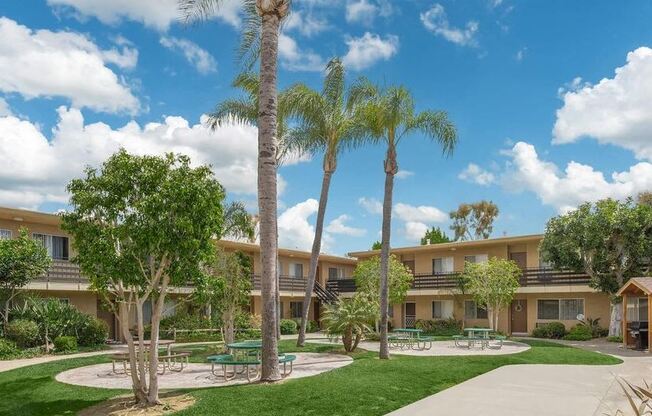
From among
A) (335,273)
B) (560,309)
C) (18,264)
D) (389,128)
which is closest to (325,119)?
(389,128)

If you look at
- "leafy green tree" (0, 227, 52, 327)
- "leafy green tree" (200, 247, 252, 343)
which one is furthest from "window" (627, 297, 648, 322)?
"leafy green tree" (0, 227, 52, 327)

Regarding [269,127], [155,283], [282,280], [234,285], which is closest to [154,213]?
[155,283]

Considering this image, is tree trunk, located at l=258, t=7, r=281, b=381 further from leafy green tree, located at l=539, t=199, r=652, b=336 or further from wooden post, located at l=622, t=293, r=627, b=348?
leafy green tree, located at l=539, t=199, r=652, b=336

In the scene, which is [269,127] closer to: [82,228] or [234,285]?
[82,228]

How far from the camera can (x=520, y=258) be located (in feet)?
123

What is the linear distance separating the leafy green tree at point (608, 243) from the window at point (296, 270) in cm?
1814

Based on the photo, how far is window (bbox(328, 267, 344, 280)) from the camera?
45.9 metres

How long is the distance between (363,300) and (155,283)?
36.5 ft

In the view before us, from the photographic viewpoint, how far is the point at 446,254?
40781 millimetres

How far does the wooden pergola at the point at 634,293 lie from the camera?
80.0 ft

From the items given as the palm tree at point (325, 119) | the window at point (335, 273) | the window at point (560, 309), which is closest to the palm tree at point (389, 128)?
the palm tree at point (325, 119)

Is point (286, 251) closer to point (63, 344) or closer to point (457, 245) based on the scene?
point (457, 245)

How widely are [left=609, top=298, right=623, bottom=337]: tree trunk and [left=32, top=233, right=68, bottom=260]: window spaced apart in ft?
87.0

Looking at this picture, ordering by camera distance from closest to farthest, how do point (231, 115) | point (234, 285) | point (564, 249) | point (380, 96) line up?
point (380, 96) → point (234, 285) → point (231, 115) → point (564, 249)
